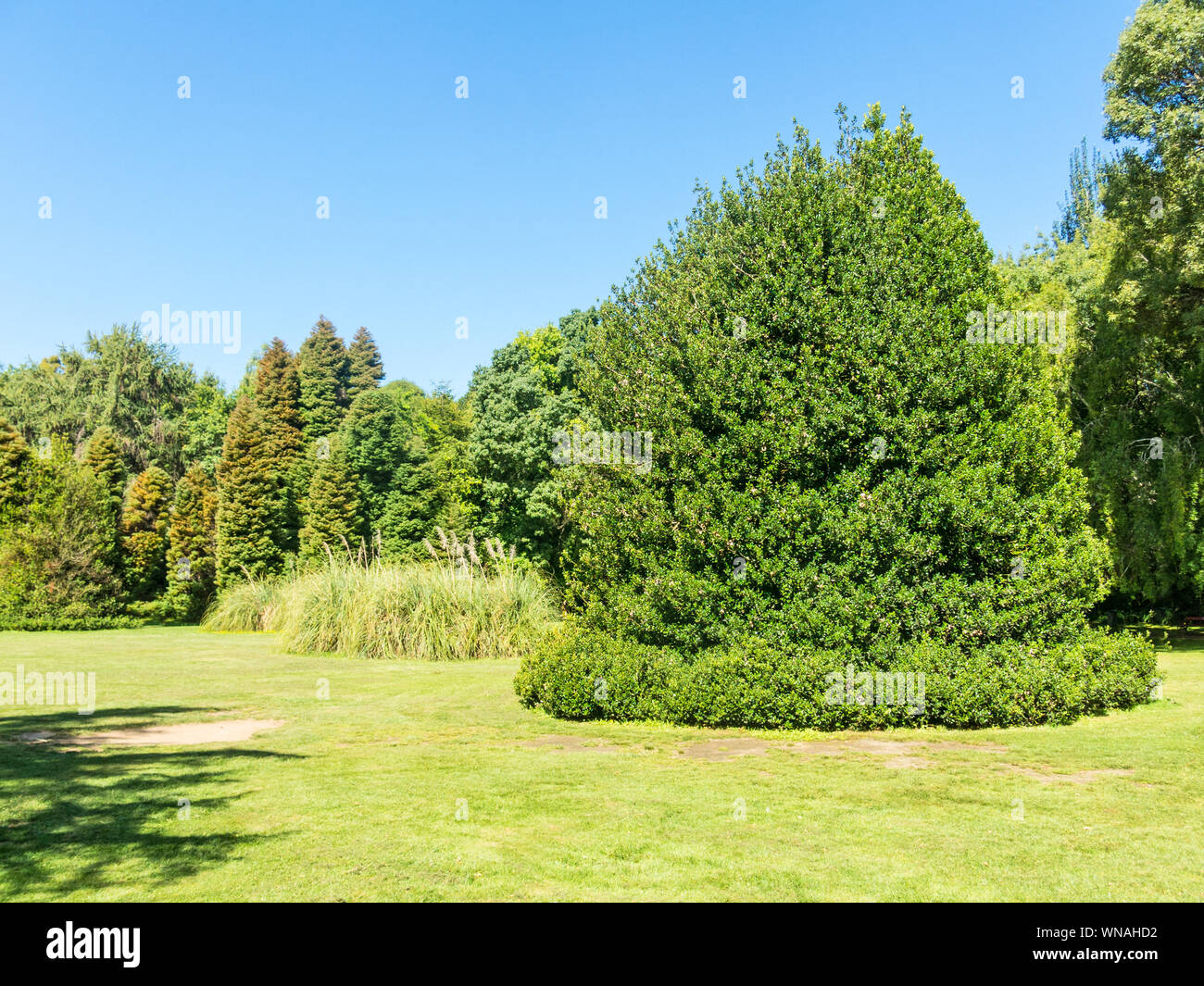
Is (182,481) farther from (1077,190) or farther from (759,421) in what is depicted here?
(1077,190)

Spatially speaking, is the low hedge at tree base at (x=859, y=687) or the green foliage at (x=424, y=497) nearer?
the low hedge at tree base at (x=859, y=687)

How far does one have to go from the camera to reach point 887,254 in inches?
448

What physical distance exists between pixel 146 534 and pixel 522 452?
17719mm

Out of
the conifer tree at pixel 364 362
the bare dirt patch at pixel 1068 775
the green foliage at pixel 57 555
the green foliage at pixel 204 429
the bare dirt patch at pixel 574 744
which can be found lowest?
the bare dirt patch at pixel 574 744

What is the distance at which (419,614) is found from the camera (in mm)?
18391

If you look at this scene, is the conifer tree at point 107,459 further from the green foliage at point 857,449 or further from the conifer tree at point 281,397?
the green foliage at point 857,449

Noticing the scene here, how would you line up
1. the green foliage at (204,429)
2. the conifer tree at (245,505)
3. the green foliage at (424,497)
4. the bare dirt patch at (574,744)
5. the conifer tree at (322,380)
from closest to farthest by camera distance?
the bare dirt patch at (574,744) < the conifer tree at (245,505) < the green foliage at (424,497) < the green foliage at (204,429) < the conifer tree at (322,380)

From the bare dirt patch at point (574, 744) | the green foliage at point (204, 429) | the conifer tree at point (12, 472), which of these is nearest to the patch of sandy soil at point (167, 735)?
the bare dirt patch at point (574, 744)

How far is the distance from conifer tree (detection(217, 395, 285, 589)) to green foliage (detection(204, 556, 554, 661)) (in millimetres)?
16495

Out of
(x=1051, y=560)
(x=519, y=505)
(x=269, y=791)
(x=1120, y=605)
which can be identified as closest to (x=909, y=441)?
(x=1051, y=560)

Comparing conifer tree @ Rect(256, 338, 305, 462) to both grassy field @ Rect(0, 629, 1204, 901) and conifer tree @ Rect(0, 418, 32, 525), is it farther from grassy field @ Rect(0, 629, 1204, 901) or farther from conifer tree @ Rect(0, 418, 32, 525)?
grassy field @ Rect(0, 629, 1204, 901)

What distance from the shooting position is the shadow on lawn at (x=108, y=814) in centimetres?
492

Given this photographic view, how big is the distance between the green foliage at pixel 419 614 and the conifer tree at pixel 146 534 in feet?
64.0

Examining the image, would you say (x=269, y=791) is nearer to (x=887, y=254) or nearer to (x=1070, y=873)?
(x=1070, y=873)
